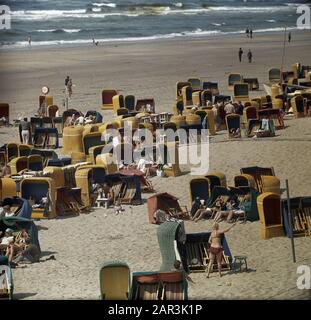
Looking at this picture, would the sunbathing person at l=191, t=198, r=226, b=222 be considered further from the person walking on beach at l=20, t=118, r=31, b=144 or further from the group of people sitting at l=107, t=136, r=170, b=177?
the person walking on beach at l=20, t=118, r=31, b=144

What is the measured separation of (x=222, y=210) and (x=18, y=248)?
343cm

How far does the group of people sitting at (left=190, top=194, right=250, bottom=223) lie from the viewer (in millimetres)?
15898

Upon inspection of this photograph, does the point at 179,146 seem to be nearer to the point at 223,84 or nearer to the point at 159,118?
the point at 159,118

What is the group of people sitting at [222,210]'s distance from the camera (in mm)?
15898

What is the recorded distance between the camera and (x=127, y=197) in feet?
57.5

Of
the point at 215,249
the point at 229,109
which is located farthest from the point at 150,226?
the point at 229,109

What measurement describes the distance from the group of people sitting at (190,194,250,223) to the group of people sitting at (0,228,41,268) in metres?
2.92
